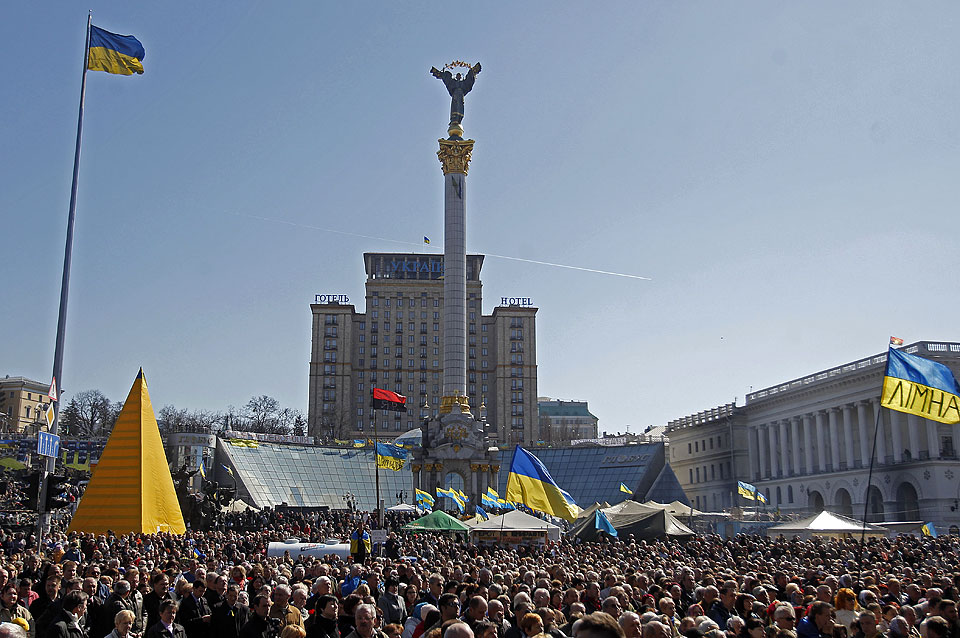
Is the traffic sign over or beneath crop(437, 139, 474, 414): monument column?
beneath

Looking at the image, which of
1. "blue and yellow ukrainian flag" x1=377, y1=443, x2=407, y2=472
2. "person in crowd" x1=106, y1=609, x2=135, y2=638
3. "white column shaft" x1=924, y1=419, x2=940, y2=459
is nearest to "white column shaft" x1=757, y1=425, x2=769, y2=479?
"white column shaft" x1=924, y1=419, x2=940, y2=459

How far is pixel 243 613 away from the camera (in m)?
10.4

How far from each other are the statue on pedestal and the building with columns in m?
37.4

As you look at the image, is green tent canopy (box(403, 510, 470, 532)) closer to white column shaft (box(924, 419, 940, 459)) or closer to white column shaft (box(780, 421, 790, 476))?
white column shaft (box(924, 419, 940, 459))

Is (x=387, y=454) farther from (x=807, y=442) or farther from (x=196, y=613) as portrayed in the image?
(x=807, y=442)

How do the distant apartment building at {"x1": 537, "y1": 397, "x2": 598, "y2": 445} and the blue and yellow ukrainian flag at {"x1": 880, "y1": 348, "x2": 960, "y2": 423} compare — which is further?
the distant apartment building at {"x1": 537, "y1": 397, "x2": 598, "y2": 445}

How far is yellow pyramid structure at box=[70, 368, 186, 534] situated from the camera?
1010 inches

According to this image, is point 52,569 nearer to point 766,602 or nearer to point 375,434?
point 766,602

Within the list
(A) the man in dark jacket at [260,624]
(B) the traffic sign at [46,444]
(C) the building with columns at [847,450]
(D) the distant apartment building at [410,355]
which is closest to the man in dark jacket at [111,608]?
(A) the man in dark jacket at [260,624]

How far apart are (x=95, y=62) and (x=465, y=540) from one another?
2357cm

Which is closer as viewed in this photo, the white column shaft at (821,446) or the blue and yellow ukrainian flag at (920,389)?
the blue and yellow ukrainian flag at (920,389)

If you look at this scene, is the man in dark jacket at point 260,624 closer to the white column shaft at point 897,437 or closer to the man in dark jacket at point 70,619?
the man in dark jacket at point 70,619

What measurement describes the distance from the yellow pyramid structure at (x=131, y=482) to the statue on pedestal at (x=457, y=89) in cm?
5026

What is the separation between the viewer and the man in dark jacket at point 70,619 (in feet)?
30.6
